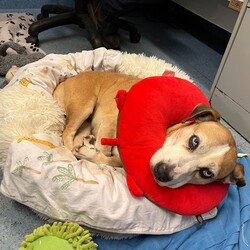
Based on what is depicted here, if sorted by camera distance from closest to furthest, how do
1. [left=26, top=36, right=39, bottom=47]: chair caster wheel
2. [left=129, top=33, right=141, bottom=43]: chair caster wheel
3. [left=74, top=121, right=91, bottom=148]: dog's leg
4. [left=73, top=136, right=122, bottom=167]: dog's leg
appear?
[left=73, top=136, right=122, bottom=167]: dog's leg
[left=74, top=121, right=91, bottom=148]: dog's leg
[left=26, top=36, right=39, bottom=47]: chair caster wheel
[left=129, top=33, right=141, bottom=43]: chair caster wheel

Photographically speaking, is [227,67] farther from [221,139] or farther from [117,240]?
[117,240]

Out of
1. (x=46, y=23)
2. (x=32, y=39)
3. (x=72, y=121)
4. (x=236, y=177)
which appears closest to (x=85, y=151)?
(x=72, y=121)

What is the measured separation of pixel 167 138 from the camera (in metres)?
1.29

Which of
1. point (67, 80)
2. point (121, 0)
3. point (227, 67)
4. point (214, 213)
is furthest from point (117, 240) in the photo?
point (121, 0)

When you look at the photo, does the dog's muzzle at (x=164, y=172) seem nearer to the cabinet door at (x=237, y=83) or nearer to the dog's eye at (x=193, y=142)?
the dog's eye at (x=193, y=142)

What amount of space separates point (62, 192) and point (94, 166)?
0.76 ft

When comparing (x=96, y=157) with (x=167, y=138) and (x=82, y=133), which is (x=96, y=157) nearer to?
(x=82, y=133)

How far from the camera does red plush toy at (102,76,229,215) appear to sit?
118 centimetres

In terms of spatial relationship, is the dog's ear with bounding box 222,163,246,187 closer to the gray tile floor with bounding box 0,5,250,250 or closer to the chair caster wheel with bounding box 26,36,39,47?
the gray tile floor with bounding box 0,5,250,250

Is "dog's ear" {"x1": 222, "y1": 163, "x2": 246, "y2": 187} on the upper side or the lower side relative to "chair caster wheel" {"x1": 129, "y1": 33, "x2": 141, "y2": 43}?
upper

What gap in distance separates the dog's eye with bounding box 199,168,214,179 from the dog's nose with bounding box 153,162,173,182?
143mm

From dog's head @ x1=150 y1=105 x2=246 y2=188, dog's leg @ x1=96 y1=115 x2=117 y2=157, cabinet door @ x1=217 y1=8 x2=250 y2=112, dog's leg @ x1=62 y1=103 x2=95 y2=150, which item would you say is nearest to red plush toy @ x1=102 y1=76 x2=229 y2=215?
dog's head @ x1=150 y1=105 x2=246 y2=188

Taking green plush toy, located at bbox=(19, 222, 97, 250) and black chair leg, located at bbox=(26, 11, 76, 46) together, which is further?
black chair leg, located at bbox=(26, 11, 76, 46)

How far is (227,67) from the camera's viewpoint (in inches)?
85.4
